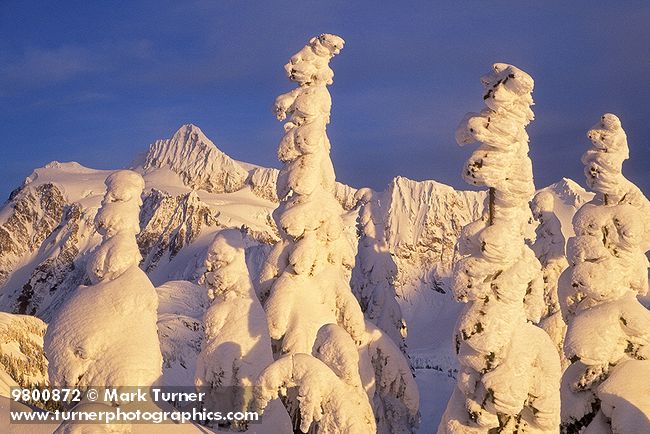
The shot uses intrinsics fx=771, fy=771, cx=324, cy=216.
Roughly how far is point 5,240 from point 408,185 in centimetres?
4297

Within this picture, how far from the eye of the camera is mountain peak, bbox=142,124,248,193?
7925cm

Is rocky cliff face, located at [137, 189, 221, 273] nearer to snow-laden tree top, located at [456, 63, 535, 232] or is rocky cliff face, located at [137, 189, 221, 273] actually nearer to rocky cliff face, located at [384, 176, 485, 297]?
rocky cliff face, located at [384, 176, 485, 297]

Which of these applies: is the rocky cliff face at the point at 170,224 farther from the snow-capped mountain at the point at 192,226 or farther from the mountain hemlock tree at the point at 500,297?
the mountain hemlock tree at the point at 500,297

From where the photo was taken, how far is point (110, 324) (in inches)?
439

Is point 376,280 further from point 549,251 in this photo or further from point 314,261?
point 314,261

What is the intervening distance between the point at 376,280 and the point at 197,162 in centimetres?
5799

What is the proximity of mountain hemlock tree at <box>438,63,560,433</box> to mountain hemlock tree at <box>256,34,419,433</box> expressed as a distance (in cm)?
531

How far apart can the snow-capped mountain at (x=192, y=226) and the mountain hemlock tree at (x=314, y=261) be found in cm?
1893

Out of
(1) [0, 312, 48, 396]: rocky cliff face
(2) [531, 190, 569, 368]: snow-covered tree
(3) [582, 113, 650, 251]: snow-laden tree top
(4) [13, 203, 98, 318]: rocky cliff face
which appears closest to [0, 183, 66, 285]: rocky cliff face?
(4) [13, 203, 98, 318]: rocky cliff face

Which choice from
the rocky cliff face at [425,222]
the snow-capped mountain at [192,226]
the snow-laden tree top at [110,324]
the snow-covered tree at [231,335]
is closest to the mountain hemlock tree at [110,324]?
the snow-laden tree top at [110,324]

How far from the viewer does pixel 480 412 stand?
9.02m

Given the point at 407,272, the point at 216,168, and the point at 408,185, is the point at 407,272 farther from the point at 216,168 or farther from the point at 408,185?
the point at 216,168

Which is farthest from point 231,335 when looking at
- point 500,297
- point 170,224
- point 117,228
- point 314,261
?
point 170,224

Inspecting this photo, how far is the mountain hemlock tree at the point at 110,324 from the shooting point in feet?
36.2
